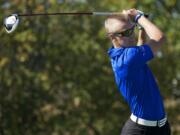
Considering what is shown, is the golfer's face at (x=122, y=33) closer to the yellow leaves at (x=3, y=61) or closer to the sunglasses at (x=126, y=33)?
the sunglasses at (x=126, y=33)

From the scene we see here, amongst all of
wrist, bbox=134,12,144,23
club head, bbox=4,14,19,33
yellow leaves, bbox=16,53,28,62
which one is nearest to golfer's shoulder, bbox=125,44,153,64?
wrist, bbox=134,12,144,23

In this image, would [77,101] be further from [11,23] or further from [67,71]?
[11,23]

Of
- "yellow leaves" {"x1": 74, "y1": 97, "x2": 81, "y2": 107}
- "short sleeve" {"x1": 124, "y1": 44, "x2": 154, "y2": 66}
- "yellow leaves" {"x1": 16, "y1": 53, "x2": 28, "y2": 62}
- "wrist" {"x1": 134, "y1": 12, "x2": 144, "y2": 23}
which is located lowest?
"yellow leaves" {"x1": 74, "y1": 97, "x2": 81, "y2": 107}

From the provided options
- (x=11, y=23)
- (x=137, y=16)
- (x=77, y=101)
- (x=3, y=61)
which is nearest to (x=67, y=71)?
(x=77, y=101)

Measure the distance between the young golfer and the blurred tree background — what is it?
9926mm

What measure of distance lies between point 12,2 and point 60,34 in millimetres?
1903

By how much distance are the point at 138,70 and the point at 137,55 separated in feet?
0.52

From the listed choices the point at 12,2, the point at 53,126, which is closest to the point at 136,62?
the point at 12,2

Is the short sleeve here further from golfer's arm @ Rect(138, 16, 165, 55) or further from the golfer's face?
the golfer's face

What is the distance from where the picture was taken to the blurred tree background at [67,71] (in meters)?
17.4

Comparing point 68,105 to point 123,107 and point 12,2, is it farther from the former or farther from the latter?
point 12,2

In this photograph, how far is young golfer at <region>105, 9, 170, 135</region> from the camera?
6.65 metres

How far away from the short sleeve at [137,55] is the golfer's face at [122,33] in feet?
0.56

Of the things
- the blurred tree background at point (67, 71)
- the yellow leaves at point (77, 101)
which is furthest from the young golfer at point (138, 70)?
the yellow leaves at point (77, 101)
